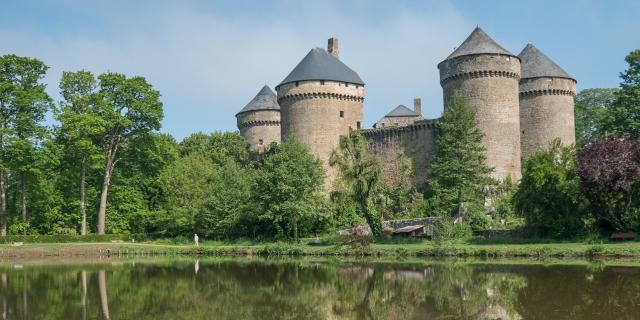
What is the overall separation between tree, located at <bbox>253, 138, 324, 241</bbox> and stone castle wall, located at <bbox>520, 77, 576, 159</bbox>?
15564 mm

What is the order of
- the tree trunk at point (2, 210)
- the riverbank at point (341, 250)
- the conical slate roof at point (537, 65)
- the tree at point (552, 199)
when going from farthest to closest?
the conical slate roof at point (537, 65) → the tree trunk at point (2, 210) → the tree at point (552, 199) → the riverbank at point (341, 250)

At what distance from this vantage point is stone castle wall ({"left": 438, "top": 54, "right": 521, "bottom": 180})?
42.0m

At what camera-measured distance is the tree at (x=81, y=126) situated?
134 ft

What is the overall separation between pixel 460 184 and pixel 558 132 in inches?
417

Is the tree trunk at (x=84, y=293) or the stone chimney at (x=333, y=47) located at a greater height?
the stone chimney at (x=333, y=47)

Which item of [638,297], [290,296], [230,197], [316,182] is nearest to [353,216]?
[316,182]

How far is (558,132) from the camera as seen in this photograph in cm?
4550

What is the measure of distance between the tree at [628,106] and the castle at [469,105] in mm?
6345

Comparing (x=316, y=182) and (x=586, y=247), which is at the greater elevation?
(x=316, y=182)

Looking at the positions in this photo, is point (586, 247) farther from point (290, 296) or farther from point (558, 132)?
point (558, 132)

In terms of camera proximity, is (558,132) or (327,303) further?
(558,132)

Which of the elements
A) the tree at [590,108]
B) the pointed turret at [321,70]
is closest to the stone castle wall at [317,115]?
the pointed turret at [321,70]

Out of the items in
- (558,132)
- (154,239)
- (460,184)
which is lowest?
(154,239)

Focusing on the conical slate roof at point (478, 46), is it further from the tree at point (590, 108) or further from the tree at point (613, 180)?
the tree at point (590, 108)
